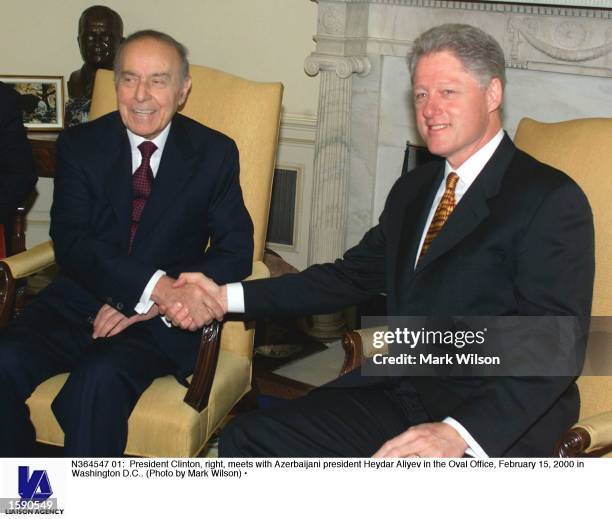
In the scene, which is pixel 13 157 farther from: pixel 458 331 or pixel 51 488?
pixel 458 331

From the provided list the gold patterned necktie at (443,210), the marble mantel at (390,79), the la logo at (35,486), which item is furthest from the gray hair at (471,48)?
the marble mantel at (390,79)

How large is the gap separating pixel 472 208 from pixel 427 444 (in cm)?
60

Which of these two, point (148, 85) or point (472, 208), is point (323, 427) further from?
point (148, 85)

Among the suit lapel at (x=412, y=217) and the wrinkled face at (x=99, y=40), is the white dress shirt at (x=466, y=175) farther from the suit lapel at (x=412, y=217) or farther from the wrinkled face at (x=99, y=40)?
the wrinkled face at (x=99, y=40)

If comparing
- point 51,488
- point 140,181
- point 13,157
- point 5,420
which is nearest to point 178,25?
point 13,157

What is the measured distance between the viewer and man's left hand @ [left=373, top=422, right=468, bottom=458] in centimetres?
211

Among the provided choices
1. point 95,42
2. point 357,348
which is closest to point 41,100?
point 95,42

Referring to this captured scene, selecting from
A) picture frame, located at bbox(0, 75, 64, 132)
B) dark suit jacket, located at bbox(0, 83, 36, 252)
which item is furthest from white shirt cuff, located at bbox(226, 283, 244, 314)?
picture frame, located at bbox(0, 75, 64, 132)

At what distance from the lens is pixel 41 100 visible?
5.30m

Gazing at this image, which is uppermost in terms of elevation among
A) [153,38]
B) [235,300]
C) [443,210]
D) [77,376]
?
[153,38]

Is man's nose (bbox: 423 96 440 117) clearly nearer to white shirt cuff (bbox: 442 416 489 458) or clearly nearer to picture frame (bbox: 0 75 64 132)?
white shirt cuff (bbox: 442 416 489 458)

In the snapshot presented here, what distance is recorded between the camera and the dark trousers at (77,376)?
2.59m

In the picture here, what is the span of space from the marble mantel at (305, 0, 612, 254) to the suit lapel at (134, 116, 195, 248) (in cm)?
196

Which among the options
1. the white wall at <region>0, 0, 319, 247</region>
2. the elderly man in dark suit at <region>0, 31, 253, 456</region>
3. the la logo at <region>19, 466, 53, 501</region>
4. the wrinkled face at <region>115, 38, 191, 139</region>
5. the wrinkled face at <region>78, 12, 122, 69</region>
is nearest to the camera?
the la logo at <region>19, 466, 53, 501</region>
